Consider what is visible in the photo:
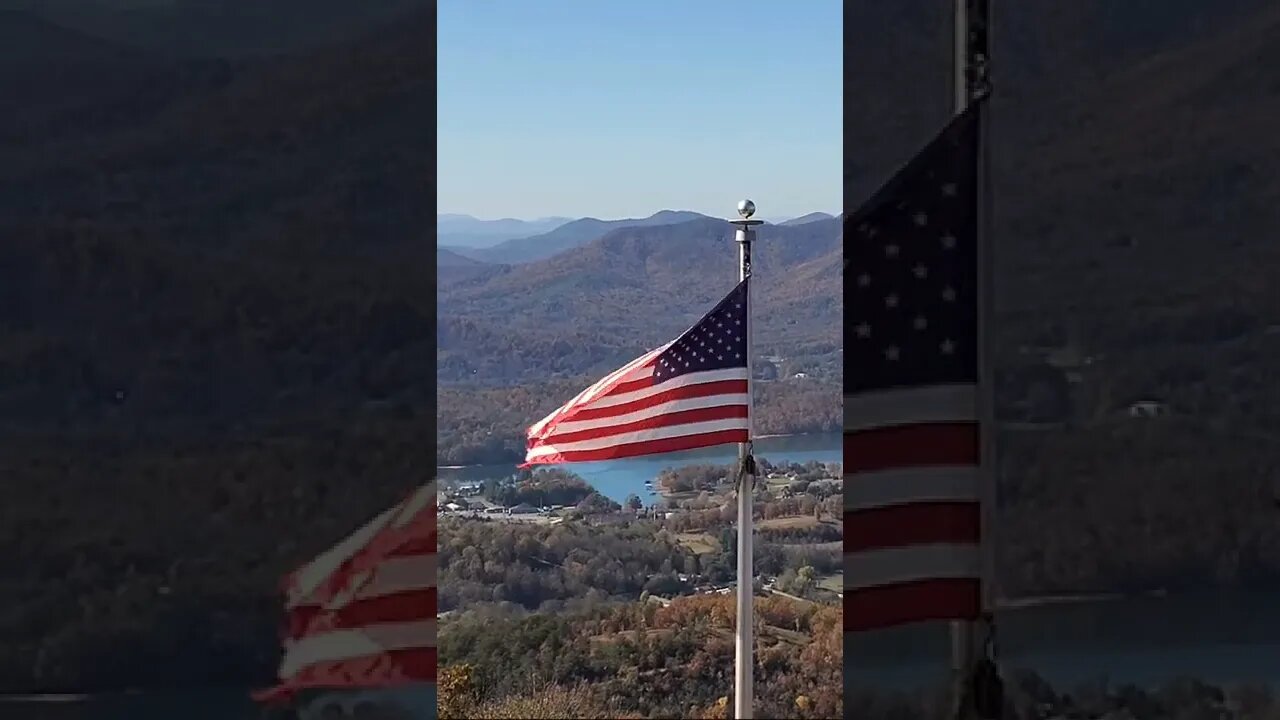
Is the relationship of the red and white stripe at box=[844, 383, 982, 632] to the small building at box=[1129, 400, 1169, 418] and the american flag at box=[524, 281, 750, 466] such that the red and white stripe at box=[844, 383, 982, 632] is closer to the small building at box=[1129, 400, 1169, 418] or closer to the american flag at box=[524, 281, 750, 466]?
the small building at box=[1129, 400, 1169, 418]

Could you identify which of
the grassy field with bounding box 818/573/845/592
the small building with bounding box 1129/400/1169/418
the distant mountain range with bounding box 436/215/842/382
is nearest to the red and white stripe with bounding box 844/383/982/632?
the small building with bounding box 1129/400/1169/418

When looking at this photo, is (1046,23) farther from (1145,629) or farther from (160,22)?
(160,22)

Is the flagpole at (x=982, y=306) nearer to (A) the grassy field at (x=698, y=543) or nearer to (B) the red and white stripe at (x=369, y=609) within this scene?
(B) the red and white stripe at (x=369, y=609)

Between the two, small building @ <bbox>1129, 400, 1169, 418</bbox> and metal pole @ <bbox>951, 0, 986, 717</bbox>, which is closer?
metal pole @ <bbox>951, 0, 986, 717</bbox>

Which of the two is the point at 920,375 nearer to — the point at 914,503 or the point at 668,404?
the point at 914,503

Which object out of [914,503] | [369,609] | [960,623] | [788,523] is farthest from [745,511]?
[369,609]

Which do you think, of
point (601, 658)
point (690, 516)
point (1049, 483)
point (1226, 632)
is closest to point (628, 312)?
point (690, 516)
